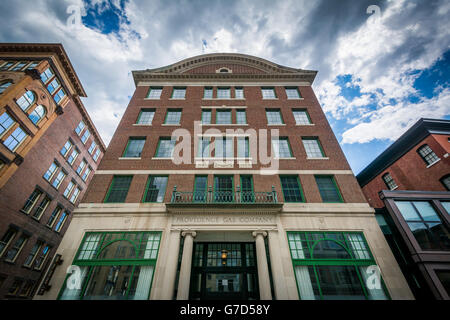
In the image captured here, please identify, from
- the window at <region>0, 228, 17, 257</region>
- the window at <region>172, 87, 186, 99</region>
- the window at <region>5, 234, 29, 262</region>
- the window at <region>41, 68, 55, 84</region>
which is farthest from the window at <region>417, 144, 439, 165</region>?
the window at <region>5, 234, 29, 262</region>

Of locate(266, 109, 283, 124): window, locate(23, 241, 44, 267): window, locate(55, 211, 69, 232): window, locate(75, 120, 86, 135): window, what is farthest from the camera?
locate(75, 120, 86, 135): window

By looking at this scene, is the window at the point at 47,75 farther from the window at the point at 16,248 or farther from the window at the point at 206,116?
the window at the point at 206,116

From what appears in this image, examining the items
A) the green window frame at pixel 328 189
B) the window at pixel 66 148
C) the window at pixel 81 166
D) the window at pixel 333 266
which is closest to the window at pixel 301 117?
the green window frame at pixel 328 189

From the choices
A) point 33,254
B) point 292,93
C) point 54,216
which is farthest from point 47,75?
point 292,93

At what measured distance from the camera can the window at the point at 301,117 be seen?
17172 millimetres

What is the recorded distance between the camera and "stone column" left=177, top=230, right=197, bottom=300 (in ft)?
31.1

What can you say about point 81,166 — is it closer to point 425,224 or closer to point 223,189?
point 223,189

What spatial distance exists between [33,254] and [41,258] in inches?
54.5

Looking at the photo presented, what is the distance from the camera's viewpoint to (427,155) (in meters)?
18.1

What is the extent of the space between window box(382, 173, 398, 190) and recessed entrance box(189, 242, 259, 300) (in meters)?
18.7

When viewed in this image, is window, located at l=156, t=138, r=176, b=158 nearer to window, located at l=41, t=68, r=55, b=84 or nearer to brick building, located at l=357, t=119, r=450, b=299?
brick building, located at l=357, t=119, r=450, b=299

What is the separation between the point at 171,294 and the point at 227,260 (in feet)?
12.4

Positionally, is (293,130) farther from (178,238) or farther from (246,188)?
(178,238)

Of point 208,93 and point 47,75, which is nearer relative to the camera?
point 208,93
